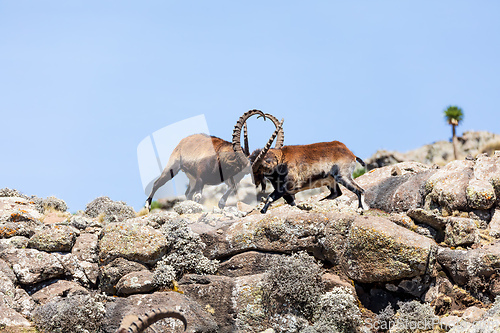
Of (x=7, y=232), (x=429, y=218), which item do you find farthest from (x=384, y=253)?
(x=7, y=232)

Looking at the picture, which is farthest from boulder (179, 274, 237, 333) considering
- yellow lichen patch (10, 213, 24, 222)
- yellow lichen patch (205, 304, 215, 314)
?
yellow lichen patch (10, 213, 24, 222)

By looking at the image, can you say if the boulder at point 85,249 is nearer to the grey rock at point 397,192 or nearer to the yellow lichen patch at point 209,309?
the yellow lichen patch at point 209,309

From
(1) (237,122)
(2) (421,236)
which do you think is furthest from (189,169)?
(2) (421,236)

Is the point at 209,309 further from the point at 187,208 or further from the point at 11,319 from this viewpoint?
the point at 187,208

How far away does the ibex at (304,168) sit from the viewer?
17.3 meters

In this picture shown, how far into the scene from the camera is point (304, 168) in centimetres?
1750

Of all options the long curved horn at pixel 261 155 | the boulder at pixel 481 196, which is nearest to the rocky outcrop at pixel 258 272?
the boulder at pixel 481 196

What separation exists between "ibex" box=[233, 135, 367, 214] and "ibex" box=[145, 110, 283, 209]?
617 mm

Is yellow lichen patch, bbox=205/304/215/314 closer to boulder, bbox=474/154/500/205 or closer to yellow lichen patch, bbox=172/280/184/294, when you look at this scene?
yellow lichen patch, bbox=172/280/184/294

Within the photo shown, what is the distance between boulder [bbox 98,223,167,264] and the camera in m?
13.7

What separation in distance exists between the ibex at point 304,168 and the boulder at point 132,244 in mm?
4146

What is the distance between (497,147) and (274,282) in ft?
98.6

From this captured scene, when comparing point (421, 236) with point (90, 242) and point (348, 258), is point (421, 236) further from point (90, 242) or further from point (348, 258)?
point (90, 242)

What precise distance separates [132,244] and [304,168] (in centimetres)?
612
